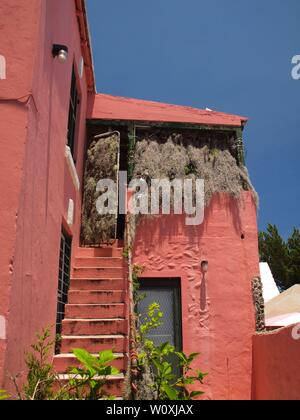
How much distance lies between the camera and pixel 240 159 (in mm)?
8133

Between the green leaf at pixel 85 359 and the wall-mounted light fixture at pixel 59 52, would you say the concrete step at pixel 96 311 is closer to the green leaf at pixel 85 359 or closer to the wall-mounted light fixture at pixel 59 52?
the green leaf at pixel 85 359

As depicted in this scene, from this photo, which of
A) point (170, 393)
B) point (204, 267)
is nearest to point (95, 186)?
point (204, 267)

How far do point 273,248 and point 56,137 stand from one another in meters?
21.4

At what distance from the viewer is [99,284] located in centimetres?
624

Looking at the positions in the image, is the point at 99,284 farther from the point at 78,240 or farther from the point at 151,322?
the point at 151,322

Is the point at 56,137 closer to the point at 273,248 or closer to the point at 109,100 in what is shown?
the point at 109,100

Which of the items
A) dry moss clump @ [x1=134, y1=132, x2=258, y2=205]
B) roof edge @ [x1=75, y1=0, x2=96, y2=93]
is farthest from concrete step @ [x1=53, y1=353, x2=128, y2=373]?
roof edge @ [x1=75, y1=0, x2=96, y2=93]

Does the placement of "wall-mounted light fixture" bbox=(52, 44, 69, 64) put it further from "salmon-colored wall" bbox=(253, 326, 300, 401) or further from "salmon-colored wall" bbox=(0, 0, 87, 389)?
"salmon-colored wall" bbox=(253, 326, 300, 401)

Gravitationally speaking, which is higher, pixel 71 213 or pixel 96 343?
pixel 71 213

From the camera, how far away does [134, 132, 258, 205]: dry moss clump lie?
778 cm

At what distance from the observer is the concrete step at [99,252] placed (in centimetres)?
729

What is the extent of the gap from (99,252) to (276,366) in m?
3.69

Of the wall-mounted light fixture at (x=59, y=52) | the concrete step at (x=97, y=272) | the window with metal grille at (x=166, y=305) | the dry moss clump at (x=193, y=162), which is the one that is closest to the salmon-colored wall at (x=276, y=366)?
the window with metal grille at (x=166, y=305)

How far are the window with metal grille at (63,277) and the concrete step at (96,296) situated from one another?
0.55ft
